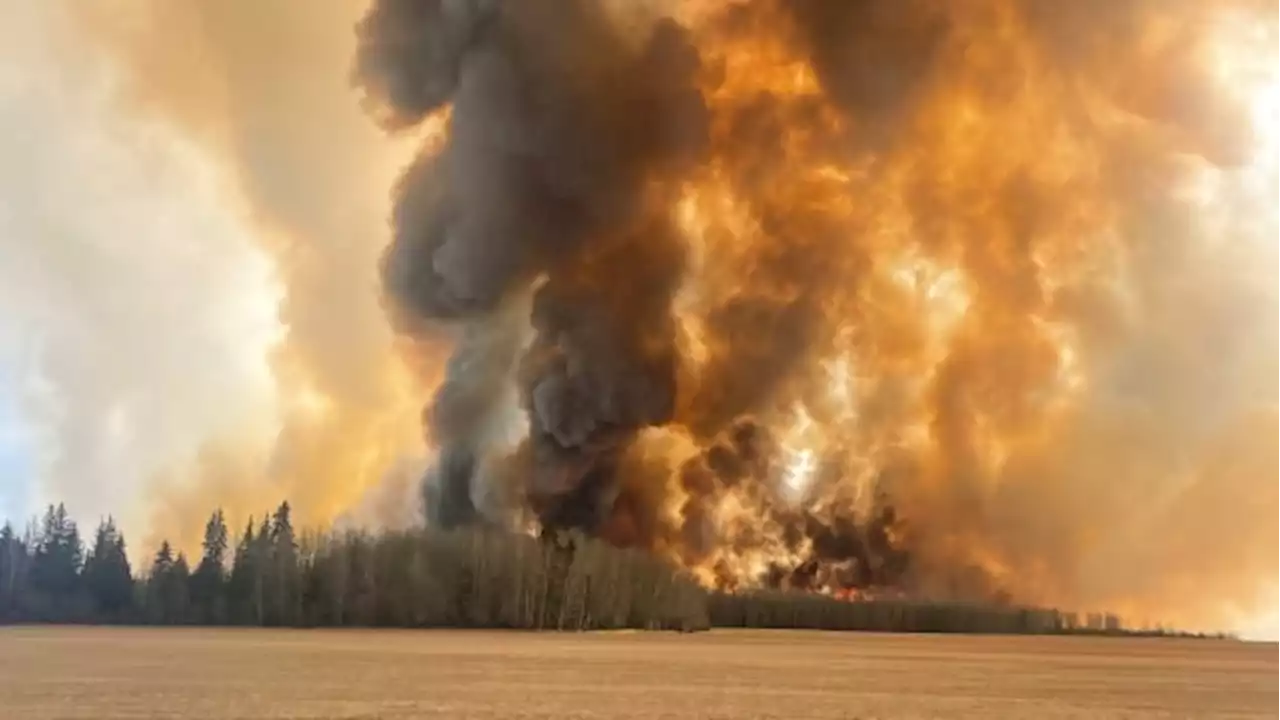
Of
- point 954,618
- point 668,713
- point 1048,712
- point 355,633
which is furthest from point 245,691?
point 954,618

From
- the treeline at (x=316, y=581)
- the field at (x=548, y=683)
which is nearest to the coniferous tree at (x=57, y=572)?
the treeline at (x=316, y=581)

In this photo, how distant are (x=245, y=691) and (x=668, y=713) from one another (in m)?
6.80

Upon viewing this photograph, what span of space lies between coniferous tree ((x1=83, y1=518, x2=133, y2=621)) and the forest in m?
0.04

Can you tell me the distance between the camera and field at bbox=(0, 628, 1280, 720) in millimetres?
19469

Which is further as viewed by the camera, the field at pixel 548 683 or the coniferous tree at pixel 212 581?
the coniferous tree at pixel 212 581

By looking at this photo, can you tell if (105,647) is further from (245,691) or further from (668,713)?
(668,713)

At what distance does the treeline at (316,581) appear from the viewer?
195 feet

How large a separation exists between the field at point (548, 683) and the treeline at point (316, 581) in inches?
550

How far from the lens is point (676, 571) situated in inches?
2990

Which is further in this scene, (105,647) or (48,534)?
(48,534)

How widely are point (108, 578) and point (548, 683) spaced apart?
40116 mm

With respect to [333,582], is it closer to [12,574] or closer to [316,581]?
[316,581]

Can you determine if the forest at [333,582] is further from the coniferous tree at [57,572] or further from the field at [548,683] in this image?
the field at [548,683]

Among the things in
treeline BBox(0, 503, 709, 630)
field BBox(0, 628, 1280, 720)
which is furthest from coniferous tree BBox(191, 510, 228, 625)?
field BBox(0, 628, 1280, 720)
